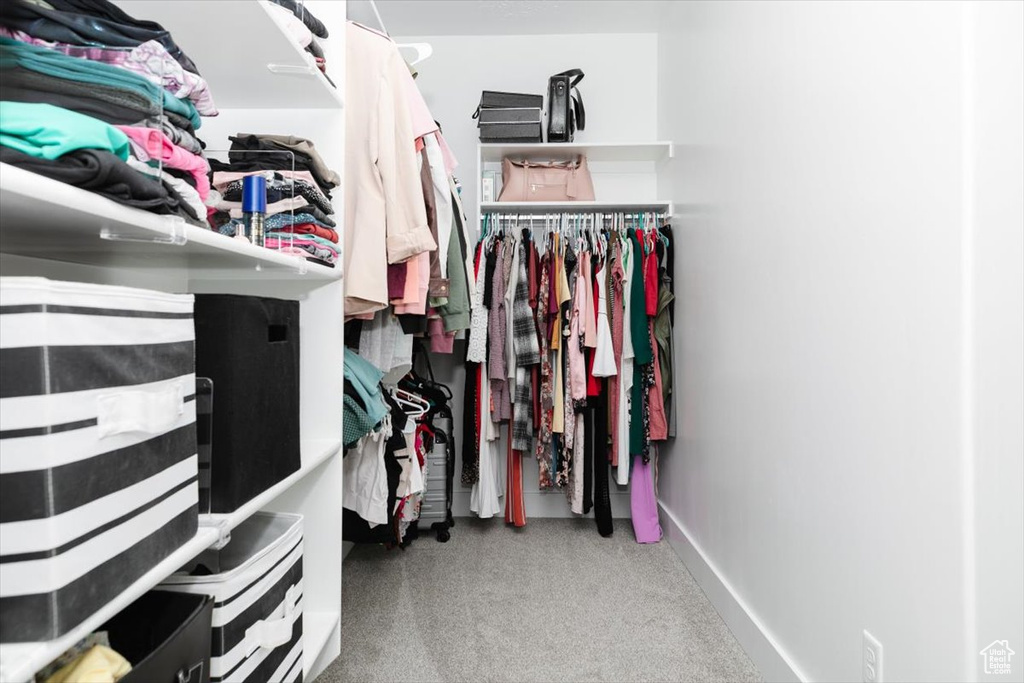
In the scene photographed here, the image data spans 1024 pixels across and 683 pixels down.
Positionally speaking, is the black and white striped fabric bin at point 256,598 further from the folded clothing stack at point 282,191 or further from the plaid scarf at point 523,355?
the plaid scarf at point 523,355

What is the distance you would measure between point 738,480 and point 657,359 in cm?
87

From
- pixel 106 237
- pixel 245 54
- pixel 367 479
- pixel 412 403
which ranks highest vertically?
pixel 245 54

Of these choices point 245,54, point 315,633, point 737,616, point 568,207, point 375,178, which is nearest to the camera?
point 245,54

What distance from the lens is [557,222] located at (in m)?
2.93

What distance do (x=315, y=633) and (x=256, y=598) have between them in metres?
0.48

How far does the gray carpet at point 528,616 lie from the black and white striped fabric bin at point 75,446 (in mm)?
1264

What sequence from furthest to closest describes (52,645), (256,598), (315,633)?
(315,633), (256,598), (52,645)

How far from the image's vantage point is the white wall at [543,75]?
3020mm

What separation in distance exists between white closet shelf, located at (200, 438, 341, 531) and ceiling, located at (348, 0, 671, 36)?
2.39 meters

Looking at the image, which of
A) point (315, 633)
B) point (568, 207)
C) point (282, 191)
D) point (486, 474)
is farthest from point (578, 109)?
point (315, 633)

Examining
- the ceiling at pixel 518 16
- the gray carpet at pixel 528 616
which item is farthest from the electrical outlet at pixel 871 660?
the ceiling at pixel 518 16

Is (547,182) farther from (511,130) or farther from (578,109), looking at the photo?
(578,109)

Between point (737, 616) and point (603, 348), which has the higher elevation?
point (603, 348)

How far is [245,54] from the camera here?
1.05 m
